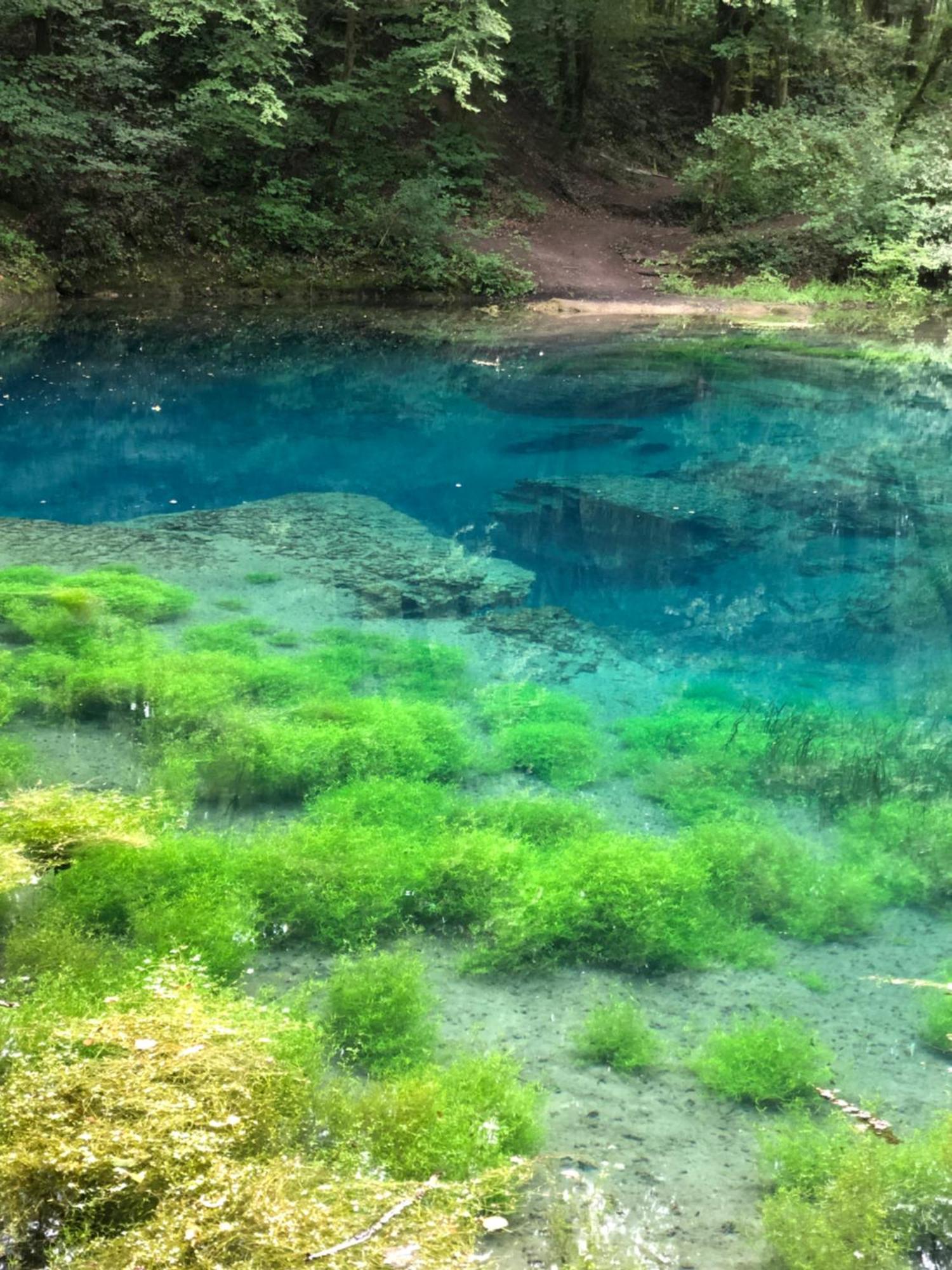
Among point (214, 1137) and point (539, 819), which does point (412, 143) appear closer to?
point (539, 819)

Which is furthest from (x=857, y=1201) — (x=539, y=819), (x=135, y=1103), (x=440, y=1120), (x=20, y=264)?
(x=20, y=264)

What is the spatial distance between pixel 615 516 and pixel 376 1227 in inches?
363

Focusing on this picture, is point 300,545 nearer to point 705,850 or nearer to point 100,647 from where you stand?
point 100,647

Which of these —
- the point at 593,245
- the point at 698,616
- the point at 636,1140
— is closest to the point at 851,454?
the point at 698,616

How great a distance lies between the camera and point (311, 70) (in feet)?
88.0

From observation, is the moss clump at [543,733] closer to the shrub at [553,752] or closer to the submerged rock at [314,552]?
the shrub at [553,752]

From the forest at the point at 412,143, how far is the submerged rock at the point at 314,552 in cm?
1210

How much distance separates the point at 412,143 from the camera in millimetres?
26812

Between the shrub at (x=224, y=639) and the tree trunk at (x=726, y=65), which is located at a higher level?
the tree trunk at (x=726, y=65)

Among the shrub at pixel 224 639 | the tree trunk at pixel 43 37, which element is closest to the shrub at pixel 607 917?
the shrub at pixel 224 639

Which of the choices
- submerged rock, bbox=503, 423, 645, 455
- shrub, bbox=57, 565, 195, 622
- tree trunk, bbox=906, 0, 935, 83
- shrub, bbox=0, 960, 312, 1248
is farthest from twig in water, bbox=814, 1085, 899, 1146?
tree trunk, bbox=906, 0, 935, 83

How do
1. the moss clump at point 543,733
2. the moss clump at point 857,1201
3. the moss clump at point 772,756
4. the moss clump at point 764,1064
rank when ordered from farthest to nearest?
the moss clump at point 543,733 → the moss clump at point 772,756 → the moss clump at point 764,1064 → the moss clump at point 857,1201

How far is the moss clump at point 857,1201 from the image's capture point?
8.91 feet

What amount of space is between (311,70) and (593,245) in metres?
8.73
